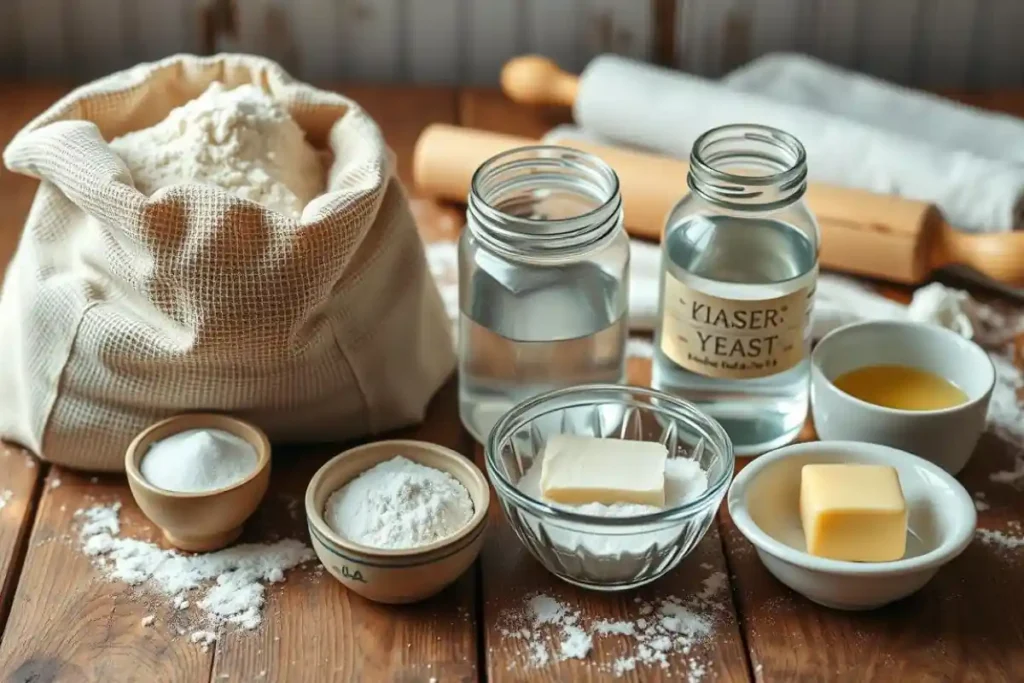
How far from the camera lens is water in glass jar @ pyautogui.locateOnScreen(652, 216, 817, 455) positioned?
0.90 m

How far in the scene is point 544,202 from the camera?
958 millimetres

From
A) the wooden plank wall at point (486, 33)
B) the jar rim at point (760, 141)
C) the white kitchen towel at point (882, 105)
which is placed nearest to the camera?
the jar rim at point (760, 141)

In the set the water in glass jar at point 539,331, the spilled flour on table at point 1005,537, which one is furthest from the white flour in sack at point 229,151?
the spilled flour on table at point 1005,537

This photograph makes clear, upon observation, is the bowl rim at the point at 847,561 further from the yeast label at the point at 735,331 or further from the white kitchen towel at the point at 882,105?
the white kitchen towel at the point at 882,105

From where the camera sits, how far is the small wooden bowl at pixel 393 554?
2.53ft

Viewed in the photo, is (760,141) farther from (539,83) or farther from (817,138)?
(539,83)

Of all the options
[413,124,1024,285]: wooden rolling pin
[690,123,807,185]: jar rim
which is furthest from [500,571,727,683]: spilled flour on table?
[413,124,1024,285]: wooden rolling pin

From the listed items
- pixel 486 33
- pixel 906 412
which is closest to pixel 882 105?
pixel 486 33

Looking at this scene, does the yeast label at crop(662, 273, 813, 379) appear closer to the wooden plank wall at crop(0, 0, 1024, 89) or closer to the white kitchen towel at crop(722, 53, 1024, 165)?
the white kitchen towel at crop(722, 53, 1024, 165)

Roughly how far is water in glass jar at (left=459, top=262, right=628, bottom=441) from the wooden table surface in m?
0.09

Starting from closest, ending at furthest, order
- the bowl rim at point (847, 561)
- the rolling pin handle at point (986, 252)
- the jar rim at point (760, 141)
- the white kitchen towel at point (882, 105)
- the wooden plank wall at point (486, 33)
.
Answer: the bowl rim at point (847, 561)
the jar rim at point (760, 141)
the rolling pin handle at point (986, 252)
the white kitchen towel at point (882, 105)
the wooden plank wall at point (486, 33)

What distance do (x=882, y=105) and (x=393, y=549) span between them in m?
0.74

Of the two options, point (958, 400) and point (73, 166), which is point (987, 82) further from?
point (73, 166)

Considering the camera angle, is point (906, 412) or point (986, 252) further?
point (986, 252)
